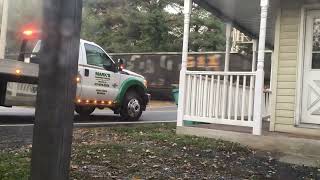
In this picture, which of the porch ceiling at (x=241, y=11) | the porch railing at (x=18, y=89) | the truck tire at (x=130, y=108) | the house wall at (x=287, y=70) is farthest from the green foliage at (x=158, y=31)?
the house wall at (x=287, y=70)

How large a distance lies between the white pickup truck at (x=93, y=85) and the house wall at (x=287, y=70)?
387 cm

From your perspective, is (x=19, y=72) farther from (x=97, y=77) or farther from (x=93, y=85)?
(x=97, y=77)

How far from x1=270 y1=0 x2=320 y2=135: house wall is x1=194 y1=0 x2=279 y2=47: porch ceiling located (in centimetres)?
36

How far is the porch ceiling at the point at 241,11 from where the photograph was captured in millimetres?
10259

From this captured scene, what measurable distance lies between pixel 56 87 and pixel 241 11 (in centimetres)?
983

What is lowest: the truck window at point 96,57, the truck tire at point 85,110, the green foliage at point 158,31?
the truck tire at point 85,110

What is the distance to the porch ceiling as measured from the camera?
1026 cm

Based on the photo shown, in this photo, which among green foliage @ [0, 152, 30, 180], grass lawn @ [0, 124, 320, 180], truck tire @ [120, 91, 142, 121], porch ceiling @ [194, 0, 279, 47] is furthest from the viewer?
truck tire @ [120, 91, 142, 121]

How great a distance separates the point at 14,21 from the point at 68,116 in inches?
38.3

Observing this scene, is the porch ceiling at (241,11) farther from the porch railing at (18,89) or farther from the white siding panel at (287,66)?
the porch railing at (18,89)

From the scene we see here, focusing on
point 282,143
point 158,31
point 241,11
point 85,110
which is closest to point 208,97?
point 282,143

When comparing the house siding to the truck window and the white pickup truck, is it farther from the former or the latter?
the truck window

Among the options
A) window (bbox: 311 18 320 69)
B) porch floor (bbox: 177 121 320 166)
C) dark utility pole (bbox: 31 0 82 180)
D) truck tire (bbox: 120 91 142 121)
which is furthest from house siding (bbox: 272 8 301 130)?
dark utility pole (bbox: 31 0 82 180)

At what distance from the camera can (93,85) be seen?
12312 millimetres
